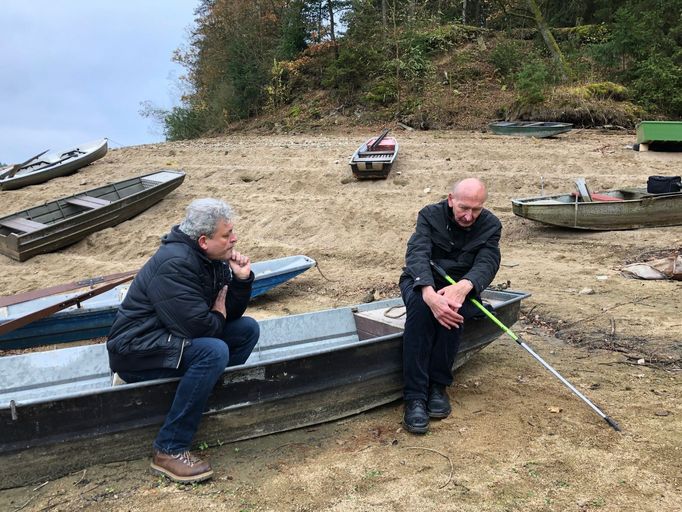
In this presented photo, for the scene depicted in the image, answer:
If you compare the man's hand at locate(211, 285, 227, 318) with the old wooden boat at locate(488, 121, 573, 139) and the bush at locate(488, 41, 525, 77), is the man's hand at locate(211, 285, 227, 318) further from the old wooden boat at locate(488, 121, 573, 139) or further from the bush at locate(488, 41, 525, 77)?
the bush at locate(488, 41, 525, 77)

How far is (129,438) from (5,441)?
650 mm

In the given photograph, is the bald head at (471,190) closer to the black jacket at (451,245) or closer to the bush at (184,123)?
the black jacket at (451,245)

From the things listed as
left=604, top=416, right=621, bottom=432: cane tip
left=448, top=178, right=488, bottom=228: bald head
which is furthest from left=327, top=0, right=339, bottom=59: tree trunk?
left=604, top=416, right=621, bottom=432: cane tip

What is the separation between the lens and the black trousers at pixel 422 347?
3.97 m

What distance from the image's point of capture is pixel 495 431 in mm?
3846

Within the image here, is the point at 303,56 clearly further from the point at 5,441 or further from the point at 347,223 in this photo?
the point at 5,441

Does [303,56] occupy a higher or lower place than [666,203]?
higher

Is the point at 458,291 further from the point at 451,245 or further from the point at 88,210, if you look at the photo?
the point at 88,210

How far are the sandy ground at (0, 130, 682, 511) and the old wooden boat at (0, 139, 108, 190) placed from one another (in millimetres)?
5043

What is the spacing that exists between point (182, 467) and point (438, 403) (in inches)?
68.5

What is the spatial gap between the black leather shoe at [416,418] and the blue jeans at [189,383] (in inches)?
51.8

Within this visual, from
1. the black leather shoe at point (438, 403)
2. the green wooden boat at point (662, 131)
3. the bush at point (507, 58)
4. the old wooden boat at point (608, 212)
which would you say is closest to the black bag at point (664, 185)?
the old wooden boat at point (608, 212)

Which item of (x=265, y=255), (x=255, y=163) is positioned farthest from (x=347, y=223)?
(x=255, y=163)

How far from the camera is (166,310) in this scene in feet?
10.7
